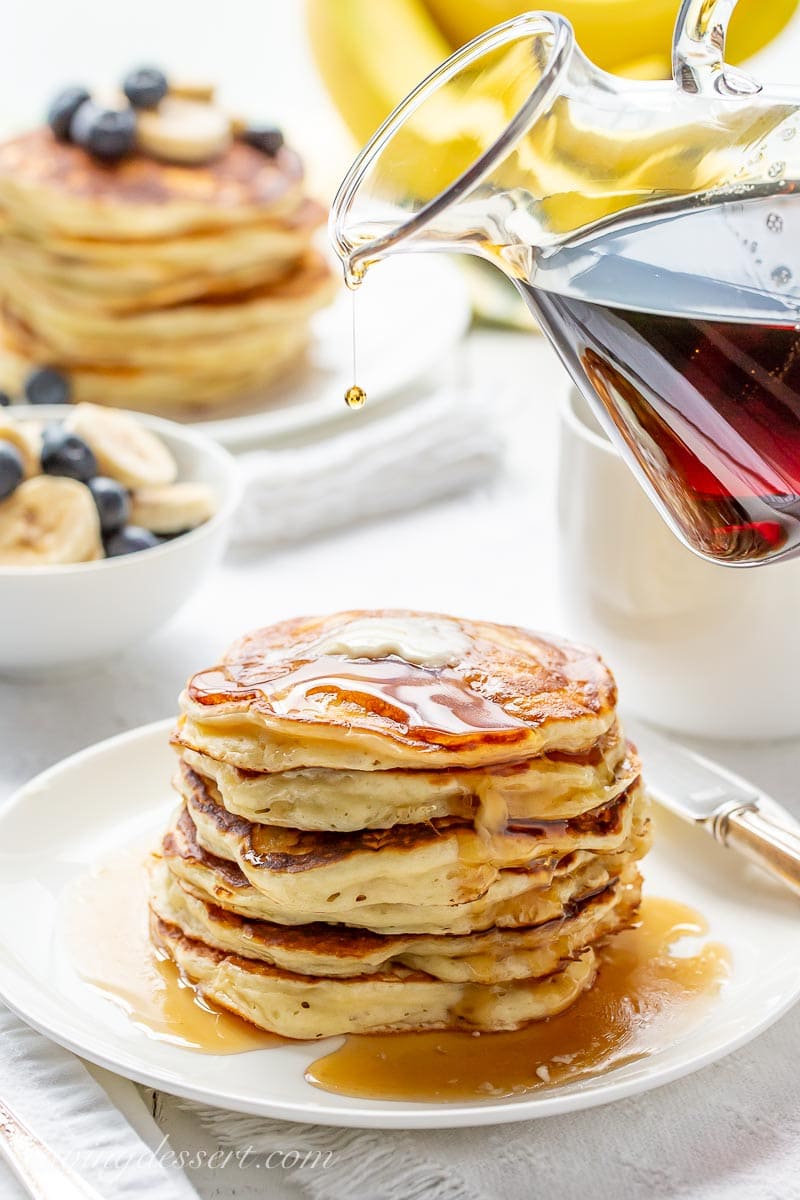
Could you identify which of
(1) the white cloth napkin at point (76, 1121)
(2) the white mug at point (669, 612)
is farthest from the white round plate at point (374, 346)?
(1) the white cloth napkin at point (76, 1121)

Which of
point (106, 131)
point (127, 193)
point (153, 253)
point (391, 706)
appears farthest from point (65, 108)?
point (391, 706)

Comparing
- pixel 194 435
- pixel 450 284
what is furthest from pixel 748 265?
pixel 450 284

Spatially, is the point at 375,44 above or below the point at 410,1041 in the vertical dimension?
above

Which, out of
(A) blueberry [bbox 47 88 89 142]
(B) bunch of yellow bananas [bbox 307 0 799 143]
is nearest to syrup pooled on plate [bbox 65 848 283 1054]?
(A) blueberry [bbox 47 88 89 142]

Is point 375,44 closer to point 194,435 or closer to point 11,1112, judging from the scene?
point 194,435

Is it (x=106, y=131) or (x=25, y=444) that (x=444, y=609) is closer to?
(x=25, y=444)

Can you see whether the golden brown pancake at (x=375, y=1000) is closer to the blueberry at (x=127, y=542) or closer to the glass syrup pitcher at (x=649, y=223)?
the glass syrup pitcher at (x=649, y=223)

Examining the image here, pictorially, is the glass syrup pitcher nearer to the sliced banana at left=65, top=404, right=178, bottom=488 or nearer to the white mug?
the white mug
